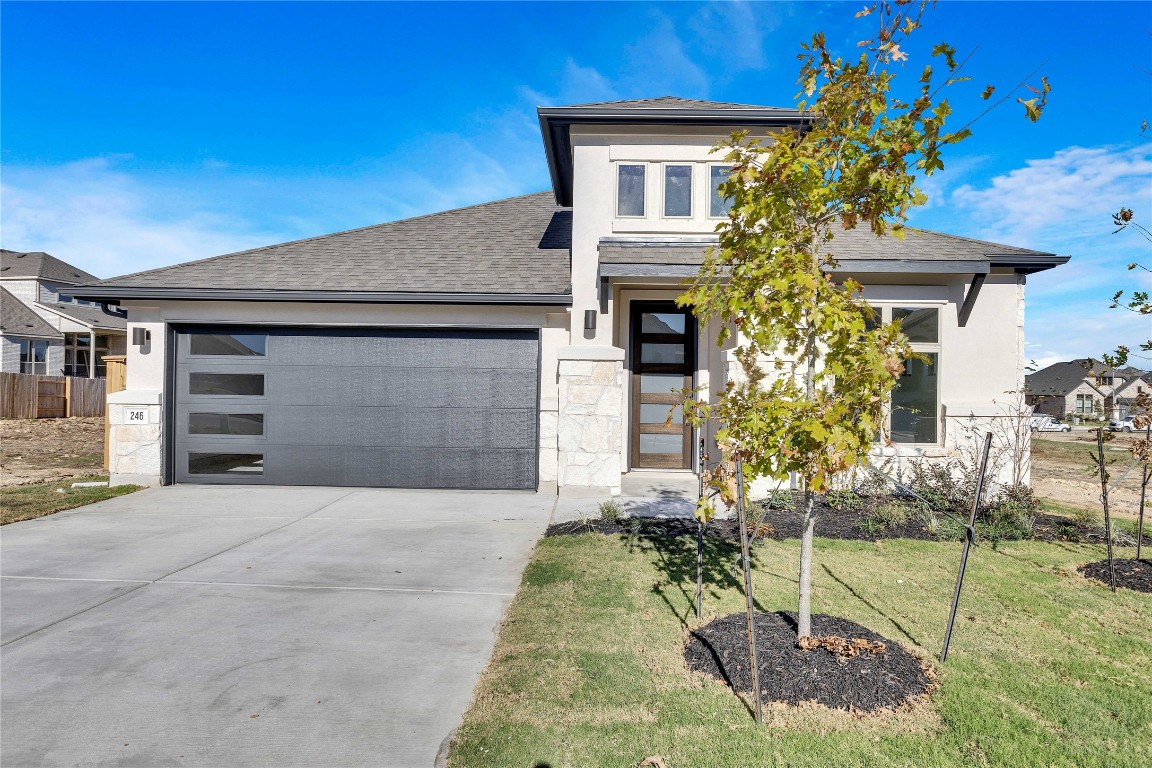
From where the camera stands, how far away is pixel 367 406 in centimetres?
960

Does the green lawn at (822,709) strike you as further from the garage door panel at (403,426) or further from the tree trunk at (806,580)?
the garage door panel at (403,426)

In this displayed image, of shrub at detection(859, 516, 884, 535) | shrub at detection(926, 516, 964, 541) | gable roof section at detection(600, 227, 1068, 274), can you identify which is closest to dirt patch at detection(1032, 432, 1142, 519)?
shrub at detection(926, 516, 964, 541)

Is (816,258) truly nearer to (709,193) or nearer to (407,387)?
(709,193)

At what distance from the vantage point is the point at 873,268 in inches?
340

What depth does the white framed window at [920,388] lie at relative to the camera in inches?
363

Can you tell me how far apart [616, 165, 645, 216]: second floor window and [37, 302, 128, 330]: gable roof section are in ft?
101

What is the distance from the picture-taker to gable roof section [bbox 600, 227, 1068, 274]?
28.3ft

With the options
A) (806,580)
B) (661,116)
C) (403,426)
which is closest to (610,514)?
(806,580)

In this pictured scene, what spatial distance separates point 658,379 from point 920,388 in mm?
4071

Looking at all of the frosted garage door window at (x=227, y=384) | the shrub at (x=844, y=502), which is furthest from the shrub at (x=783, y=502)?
the frosted garage door window at (x=227, y=384)

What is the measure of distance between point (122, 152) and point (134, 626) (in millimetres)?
15518

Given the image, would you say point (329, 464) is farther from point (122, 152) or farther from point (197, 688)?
point (122, 152)

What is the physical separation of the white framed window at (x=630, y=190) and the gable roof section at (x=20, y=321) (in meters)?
31.2

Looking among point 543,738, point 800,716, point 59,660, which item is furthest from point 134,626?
point 800,716
